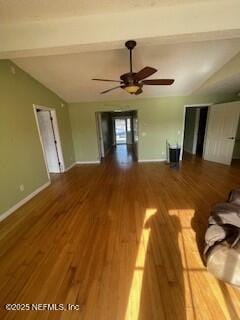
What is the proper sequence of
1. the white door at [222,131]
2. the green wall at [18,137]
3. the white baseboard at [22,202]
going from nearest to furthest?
the white baseboard at [22,202], the green wall at [18,137], the white door at [222,131]

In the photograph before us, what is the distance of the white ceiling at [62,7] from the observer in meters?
1.55

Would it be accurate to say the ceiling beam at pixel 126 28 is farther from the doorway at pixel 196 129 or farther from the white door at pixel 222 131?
the doorway at pixel 196 129

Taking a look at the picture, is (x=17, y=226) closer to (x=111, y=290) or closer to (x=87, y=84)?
(x=111, y=290)

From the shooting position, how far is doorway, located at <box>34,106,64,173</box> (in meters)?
4.70

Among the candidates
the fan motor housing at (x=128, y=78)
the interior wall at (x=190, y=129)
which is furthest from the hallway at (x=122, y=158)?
the fan motor housing at (x=128, y=78)

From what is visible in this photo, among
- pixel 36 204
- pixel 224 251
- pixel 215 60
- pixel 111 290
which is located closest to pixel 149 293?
pixel 111 290

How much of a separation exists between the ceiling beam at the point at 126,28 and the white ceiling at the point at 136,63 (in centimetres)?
97

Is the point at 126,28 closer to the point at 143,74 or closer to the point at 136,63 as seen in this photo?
the point at 143,74

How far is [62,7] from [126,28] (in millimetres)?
730

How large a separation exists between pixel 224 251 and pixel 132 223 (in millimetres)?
1258

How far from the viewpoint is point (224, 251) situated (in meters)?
1.36

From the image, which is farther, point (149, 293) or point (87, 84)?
point (87, 84)

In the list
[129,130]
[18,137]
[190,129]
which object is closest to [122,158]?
[190,129]

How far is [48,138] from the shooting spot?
193 inches
